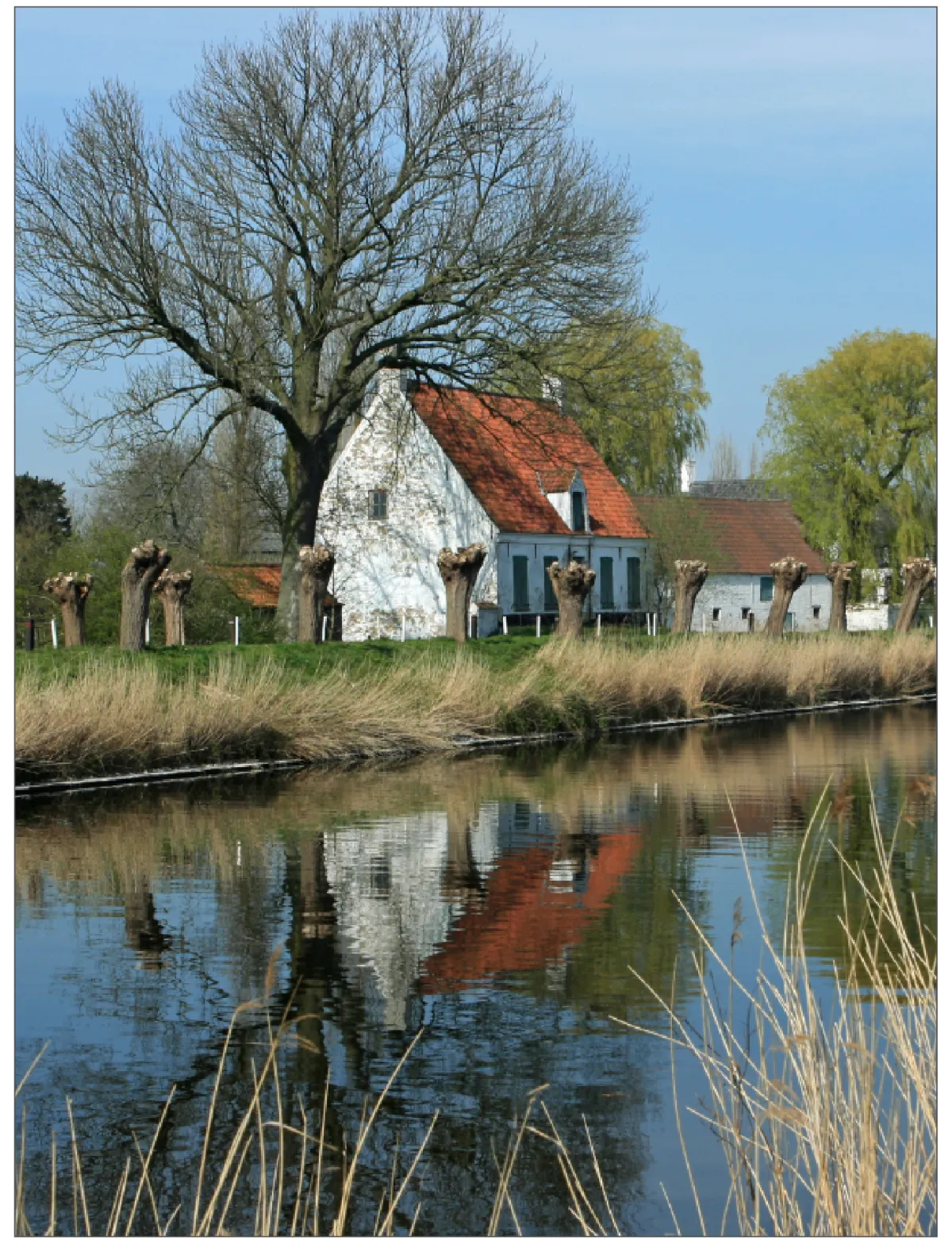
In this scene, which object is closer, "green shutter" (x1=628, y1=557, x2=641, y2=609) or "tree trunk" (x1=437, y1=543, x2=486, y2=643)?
"tree trunk" (x1=437, y1=543, x2=486, y2=643)

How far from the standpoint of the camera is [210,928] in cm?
1148

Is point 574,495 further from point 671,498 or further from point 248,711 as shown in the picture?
point 248,711

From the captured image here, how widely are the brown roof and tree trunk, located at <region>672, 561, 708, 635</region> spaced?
1220 centimetres

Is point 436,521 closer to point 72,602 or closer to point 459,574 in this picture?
point 459,574

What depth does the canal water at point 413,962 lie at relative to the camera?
269 inches

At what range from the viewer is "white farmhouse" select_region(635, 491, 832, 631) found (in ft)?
202

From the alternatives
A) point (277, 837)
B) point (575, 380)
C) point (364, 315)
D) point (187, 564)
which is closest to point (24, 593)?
point (187, 564)

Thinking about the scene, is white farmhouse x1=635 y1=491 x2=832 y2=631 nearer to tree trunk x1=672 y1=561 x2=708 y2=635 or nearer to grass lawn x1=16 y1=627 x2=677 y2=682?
tree trunk x1=672 y1=561 x2=708 y2=635

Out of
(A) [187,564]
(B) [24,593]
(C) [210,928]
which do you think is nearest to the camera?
(C) [210,928]

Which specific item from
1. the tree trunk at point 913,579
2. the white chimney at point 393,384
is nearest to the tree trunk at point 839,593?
the tree trunk at point 913,579

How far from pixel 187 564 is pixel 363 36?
11747mm

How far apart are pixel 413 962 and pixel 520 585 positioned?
40313mm

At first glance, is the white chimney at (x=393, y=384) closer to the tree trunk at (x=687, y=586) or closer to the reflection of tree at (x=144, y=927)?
the tree trunk at (x=687, y=586)

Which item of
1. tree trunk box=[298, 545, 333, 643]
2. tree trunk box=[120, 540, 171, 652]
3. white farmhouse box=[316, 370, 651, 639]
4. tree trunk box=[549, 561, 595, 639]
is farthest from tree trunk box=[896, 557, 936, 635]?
tree trunk box=[120, 540, 171, 652]
